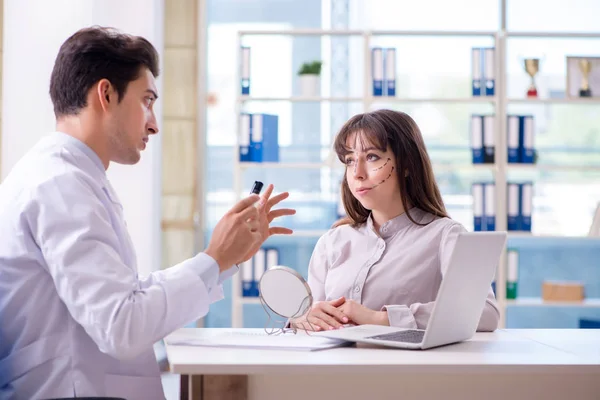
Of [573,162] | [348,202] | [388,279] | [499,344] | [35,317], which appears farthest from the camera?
[573,162]

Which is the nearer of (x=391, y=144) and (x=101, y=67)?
(x=101, y=67)

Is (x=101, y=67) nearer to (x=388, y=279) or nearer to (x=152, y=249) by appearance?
(x=388, y=279)

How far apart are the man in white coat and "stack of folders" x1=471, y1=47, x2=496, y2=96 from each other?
3.33m

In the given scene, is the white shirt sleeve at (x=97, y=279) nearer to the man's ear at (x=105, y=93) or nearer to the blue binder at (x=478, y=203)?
the man's ear at (x=105, y=93)

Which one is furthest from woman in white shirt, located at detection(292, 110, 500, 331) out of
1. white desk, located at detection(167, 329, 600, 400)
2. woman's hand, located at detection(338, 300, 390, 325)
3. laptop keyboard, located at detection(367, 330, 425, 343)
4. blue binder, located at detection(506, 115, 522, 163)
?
blue binder, located at detection(506, 115, 522, 163)

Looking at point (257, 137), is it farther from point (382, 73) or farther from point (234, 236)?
point (234, 236)

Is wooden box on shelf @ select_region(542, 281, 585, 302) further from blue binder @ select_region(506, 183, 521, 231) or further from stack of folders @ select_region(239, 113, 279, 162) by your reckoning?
stack of folders @ select_region(239, 113, 279, 162)

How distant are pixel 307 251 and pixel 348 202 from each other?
9.24 ft

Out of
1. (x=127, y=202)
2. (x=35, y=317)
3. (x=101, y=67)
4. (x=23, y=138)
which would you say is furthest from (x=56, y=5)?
(x=35, y=317)

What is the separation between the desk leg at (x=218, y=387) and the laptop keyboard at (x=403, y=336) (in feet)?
1.06

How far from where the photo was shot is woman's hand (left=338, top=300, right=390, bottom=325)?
1.94 metres

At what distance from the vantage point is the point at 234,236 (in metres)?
1.59

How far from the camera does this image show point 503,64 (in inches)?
186

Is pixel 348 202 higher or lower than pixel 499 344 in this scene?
higher
